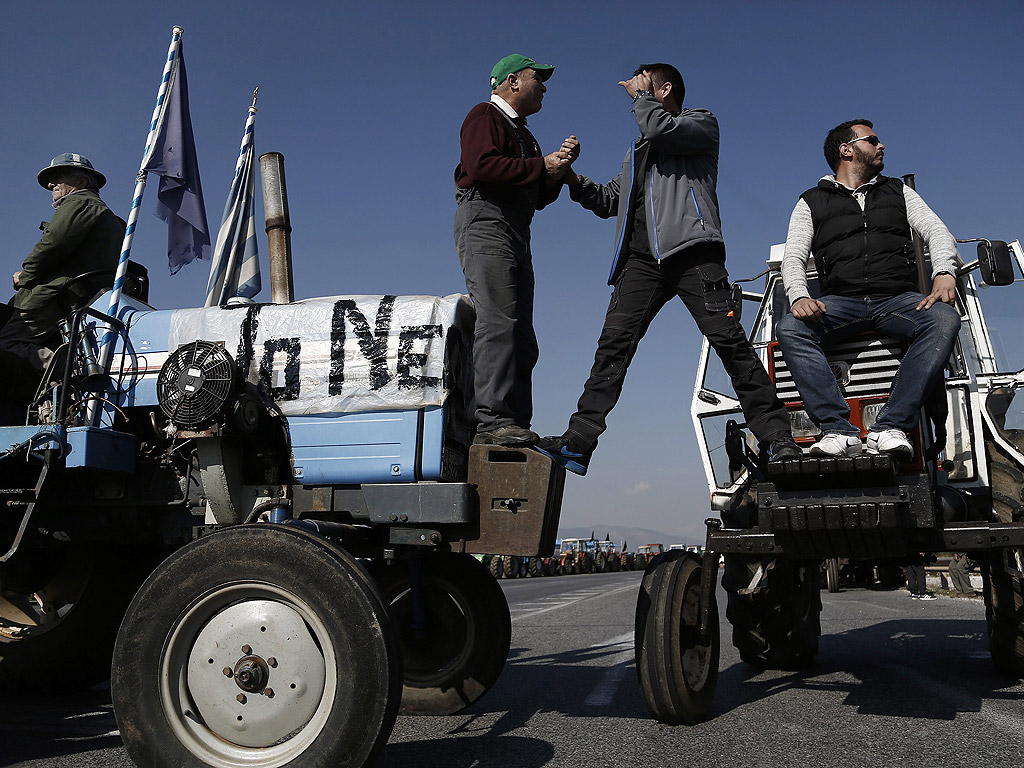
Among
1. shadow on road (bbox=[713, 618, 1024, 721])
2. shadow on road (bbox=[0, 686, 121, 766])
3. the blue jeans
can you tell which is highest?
Result: the blue jeans

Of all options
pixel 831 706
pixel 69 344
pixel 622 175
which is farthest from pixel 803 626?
pixel 69 344

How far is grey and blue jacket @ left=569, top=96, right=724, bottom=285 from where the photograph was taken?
4188 millimetres

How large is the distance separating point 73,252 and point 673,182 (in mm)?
3302

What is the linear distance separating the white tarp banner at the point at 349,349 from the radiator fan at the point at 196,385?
0.21 m

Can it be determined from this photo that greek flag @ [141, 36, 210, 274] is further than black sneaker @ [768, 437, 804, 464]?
Yes

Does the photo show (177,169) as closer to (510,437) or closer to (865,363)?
(510,437)

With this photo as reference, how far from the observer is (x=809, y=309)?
4.15 metres

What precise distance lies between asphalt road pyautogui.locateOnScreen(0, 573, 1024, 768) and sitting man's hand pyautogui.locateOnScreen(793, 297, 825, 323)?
1.84m

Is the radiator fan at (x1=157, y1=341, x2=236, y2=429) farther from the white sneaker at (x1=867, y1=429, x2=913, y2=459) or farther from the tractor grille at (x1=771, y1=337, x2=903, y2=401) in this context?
the tractor grille at (x1=771, y1=337, x2=903, y2=401)

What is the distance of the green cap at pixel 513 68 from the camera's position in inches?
166

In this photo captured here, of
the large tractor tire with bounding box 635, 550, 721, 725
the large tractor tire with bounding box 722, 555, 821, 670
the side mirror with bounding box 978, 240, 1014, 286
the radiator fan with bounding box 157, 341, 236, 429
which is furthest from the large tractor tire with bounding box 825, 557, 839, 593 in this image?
the radiator fan with bounding box 157, 341, 236, 429

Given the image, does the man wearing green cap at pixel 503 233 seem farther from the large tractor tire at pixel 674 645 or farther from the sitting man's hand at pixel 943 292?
the sitting man's hand at pixel 943 292

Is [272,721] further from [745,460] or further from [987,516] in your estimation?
[987,516]

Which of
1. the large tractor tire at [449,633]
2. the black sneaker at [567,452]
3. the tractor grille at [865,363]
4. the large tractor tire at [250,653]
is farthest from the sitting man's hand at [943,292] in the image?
the large tractor tire at [250,653]
